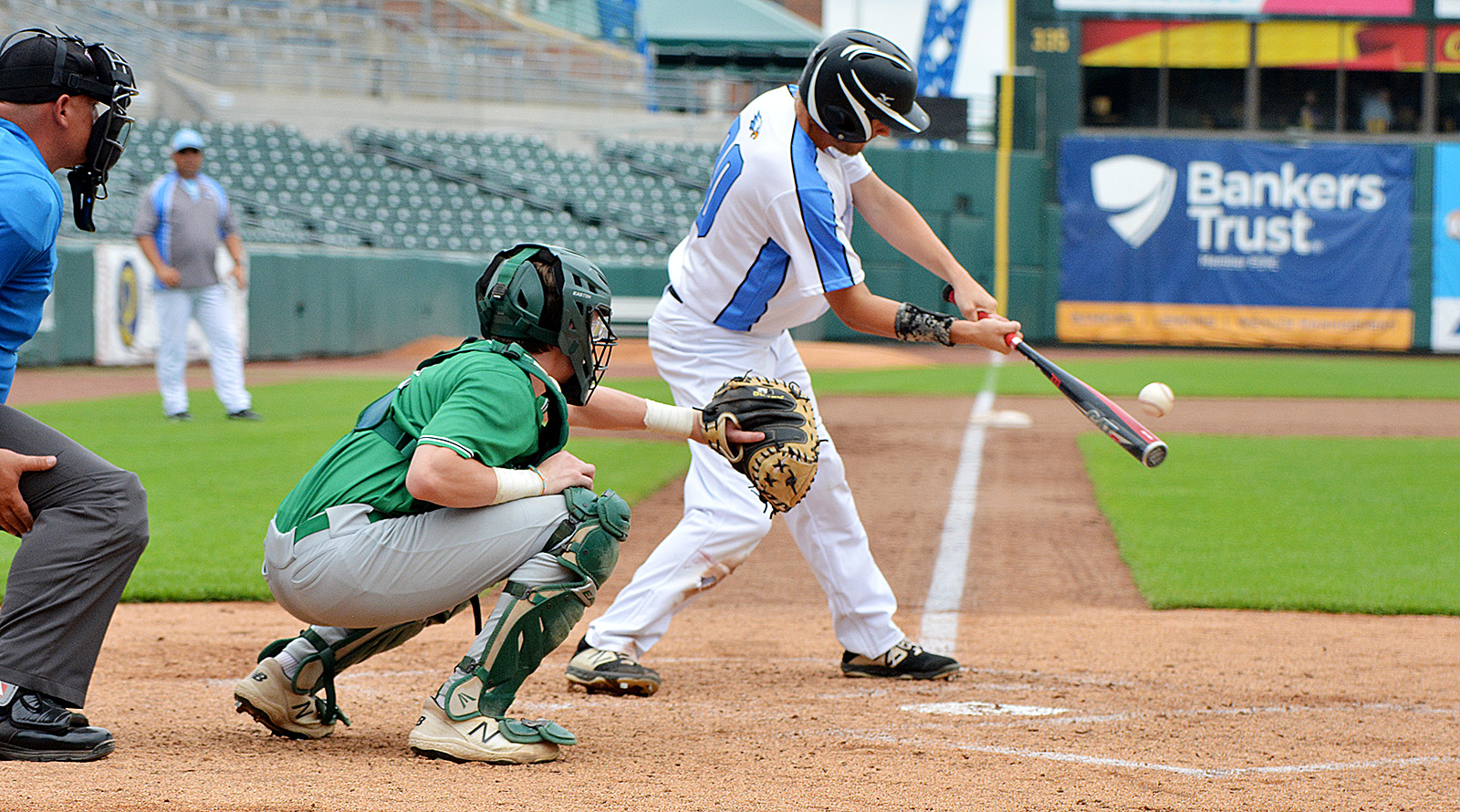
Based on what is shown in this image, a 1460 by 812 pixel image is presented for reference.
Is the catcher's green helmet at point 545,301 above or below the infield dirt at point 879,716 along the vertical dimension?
above

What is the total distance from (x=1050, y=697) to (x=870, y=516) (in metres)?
3.69

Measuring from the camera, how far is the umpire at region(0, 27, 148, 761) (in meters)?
2.97

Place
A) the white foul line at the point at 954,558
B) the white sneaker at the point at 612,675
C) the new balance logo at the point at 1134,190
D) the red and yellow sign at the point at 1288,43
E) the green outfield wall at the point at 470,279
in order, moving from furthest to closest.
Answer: the new balance logo at the point at 1134,190 < the red and yellow sign at the point at 1288,43 < the green outfield wall at the point at 470,279 < the white foul line at the point at 954,558 < the white sneaker at the point at 612,675

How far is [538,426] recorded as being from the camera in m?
3.07

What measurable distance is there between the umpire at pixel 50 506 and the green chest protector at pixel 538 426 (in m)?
0.56

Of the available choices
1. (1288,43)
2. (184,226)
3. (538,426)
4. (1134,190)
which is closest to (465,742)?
(538,426)

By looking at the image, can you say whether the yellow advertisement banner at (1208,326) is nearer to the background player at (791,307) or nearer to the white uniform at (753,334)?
the background player at (791,307)

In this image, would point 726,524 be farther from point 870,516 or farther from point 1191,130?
point 1191,130

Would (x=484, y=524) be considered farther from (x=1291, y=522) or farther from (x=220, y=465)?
(x=220, y=465)

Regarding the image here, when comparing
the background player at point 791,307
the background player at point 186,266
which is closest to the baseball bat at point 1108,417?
the background player at point 791,307

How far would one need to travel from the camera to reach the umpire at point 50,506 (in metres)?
2.97

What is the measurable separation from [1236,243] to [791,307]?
23.1 m

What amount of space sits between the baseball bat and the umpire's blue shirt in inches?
97.2

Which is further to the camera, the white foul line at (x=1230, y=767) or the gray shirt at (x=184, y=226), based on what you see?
the gray shirt at (x=184, y=226)
